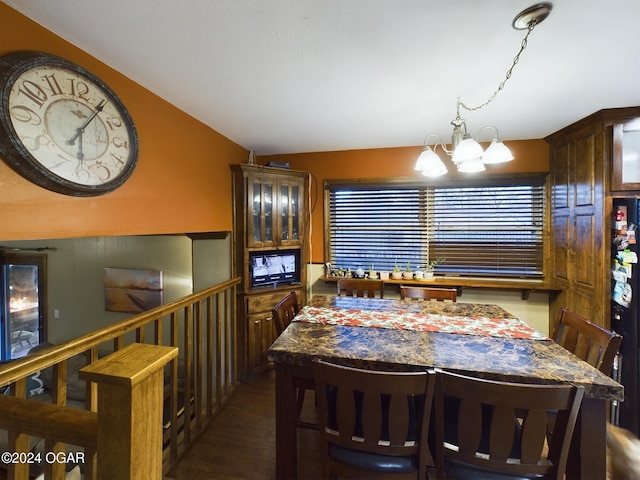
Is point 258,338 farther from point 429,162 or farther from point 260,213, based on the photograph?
point 429,162

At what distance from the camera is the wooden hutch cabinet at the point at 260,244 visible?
2793mm

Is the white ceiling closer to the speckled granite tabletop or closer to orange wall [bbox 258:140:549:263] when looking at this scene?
orange wall [bbox 258:140:549:263]

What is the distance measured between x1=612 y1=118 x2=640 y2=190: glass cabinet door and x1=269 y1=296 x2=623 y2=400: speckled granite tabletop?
1629 mm

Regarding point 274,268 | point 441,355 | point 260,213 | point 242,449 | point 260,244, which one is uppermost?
point 260,213

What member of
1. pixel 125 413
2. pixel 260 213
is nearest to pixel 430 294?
pixel 260 213

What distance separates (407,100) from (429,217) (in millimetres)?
1512

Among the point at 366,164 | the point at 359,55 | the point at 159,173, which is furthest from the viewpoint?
the point at 366,164

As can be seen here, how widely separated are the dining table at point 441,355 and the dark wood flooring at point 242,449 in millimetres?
382

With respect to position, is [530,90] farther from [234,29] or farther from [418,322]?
[234,29]

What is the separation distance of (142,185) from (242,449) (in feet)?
6.33

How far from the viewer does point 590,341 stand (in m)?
1.51

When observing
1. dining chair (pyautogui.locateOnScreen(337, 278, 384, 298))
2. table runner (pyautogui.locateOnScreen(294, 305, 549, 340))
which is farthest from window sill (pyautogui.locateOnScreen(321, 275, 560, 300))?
table runner (pyautogui.locateOnScreen(294, 305, 549, 340))

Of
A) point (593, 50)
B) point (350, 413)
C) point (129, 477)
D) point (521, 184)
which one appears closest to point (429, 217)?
point (521, 184)

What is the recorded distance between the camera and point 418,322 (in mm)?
1846
